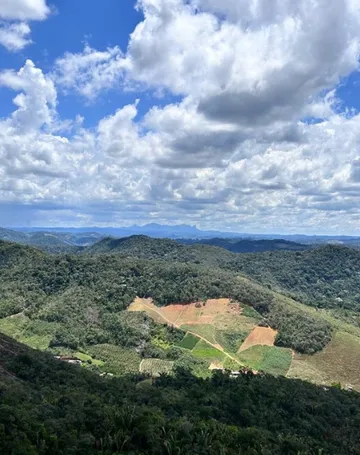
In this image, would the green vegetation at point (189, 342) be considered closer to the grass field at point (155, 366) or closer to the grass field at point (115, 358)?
the grass field at point (155, 366)

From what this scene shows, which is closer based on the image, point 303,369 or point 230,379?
point 230,379

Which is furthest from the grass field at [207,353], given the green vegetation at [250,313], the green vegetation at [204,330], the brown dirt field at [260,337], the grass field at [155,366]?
the green vegetation at [250,313]

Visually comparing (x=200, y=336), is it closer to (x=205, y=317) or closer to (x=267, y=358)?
(x=205, y=317)

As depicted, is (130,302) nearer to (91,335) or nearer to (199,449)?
(91,335)

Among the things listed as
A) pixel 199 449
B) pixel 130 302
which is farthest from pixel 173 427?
pixel 130 302

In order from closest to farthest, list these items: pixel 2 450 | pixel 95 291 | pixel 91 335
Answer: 1. pixel 2 450
2. pixel 91 335
3. pixel 95 291

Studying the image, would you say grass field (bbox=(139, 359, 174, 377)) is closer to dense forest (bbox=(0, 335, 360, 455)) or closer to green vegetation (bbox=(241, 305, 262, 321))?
dense forest (bbox=(0, 335, 360, 455))
